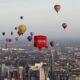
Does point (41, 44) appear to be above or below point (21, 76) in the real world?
above

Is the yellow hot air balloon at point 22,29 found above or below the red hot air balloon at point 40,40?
above

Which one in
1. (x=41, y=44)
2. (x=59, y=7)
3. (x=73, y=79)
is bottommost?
(x=73, y=79)

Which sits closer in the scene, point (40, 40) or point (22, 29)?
point (40, 40)

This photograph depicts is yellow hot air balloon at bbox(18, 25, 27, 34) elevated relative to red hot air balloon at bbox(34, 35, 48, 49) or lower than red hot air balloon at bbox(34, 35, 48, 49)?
elevated

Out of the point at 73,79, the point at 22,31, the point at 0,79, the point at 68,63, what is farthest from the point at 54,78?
the point at 68,63

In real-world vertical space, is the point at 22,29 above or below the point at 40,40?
above

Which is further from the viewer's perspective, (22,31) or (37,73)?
(37,73)

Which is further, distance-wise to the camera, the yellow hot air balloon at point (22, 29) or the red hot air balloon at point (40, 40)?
the yellow hot air balloon at point (22, 29)

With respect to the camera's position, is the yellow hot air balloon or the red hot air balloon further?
the yellow hot air balloon

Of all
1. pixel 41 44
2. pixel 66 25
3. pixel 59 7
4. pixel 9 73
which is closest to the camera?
pixel 41 44

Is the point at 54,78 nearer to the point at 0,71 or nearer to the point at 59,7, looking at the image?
the point at 0,71

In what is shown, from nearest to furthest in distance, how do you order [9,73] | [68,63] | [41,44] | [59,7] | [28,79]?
[41,44], [59,7], [28,79], [9,73], [68,63]
